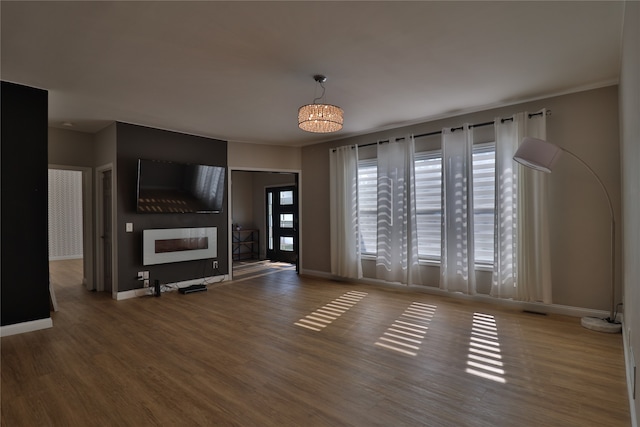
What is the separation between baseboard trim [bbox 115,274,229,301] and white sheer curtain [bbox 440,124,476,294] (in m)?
3.80

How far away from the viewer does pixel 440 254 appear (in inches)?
194

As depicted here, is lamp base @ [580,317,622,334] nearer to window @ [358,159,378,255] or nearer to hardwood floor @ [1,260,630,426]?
hardwood floor @ [1,260,630,426]

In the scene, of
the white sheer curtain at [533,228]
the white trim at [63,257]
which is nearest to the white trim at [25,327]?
the white sheer curtain at [533,228]

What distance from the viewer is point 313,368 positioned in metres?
2.72

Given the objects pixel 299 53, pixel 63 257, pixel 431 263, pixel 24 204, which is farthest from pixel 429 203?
pixel 63 257

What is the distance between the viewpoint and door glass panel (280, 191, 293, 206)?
8570 millimetres

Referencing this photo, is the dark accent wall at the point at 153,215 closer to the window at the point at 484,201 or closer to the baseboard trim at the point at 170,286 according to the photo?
the baseboard trim at the point at 170,286

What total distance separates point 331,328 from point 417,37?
289 centimetres

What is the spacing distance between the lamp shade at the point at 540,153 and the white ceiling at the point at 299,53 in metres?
0.72

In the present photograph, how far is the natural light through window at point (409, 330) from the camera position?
3.14 meters

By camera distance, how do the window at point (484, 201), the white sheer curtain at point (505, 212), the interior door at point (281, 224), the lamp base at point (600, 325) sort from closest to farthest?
the lamp base at point (600, 325) → the white sheer curtain at point (505, 212) → the window at point (484, 201) → the interior door at point (281, 224)

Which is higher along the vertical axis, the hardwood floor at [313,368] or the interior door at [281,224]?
the interior door at [281,224]

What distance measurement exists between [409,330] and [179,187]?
406cm

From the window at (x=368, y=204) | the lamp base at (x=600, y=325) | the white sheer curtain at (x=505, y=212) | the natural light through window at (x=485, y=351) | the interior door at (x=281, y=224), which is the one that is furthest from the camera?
the interior door at (x=281, y=224)
